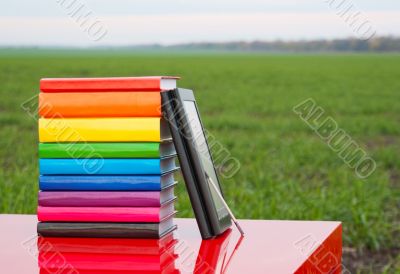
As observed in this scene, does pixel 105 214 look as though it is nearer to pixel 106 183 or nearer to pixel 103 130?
pixel 106 183

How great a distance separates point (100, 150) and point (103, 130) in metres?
0.05

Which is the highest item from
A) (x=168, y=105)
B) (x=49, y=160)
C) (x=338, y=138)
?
(x=168, y=105)

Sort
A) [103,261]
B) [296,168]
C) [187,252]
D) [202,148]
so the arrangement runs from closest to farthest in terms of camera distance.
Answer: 1. [103,261]
2. [187,252]
3. [202,148]
4. [296,168]

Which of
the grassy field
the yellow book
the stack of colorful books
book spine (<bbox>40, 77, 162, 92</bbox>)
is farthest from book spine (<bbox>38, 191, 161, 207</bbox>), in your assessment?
the grassy field

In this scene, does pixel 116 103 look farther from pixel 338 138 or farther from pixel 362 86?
pixel 362 86

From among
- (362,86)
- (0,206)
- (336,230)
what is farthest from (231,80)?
(336,230)

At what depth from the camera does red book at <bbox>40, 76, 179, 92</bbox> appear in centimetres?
201

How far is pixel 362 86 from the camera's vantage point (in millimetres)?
25703

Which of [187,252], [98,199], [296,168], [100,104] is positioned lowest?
[296,168]

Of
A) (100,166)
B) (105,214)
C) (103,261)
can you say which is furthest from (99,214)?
(103,261)

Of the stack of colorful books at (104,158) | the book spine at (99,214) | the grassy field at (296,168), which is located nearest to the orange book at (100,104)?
the stack of colorful books at (104,158)

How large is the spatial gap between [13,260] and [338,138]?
367 inches

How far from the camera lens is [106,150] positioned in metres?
2.03

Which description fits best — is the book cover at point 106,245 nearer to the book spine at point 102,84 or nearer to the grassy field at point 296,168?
the book spine at point 102,84
